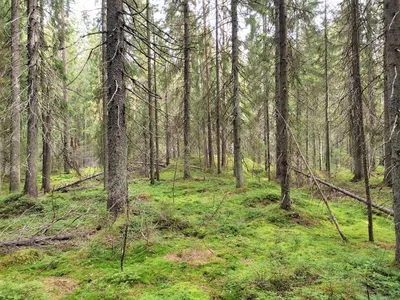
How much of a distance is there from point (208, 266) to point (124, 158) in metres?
3.13

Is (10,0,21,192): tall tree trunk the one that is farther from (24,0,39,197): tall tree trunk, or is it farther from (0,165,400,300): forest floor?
(0,165,400,300): forest floor

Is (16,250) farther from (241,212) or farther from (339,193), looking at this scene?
(339,193)

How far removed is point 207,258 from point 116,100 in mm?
4013

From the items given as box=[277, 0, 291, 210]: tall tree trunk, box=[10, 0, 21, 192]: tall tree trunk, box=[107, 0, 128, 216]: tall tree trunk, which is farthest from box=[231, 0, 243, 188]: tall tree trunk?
box=[10, 0, 21, 192]: tall tree trunk

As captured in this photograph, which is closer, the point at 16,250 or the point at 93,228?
the point at 16,250

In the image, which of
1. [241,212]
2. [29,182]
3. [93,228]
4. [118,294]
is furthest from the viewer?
[29,182]

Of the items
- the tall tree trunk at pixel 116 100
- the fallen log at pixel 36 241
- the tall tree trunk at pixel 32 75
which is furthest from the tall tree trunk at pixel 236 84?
the fallen log at pixel 36 241

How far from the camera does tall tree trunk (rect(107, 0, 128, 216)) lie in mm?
6637

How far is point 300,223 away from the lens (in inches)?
316

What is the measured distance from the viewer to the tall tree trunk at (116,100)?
6.64 meters

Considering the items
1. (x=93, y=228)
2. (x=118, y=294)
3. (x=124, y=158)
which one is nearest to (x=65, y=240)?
(x=93, y=228)

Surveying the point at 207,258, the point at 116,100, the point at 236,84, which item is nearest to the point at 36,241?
the point at 116,100

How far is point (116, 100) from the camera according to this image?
A: 6.66 metres

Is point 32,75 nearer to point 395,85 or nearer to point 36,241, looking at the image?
point 36,241
